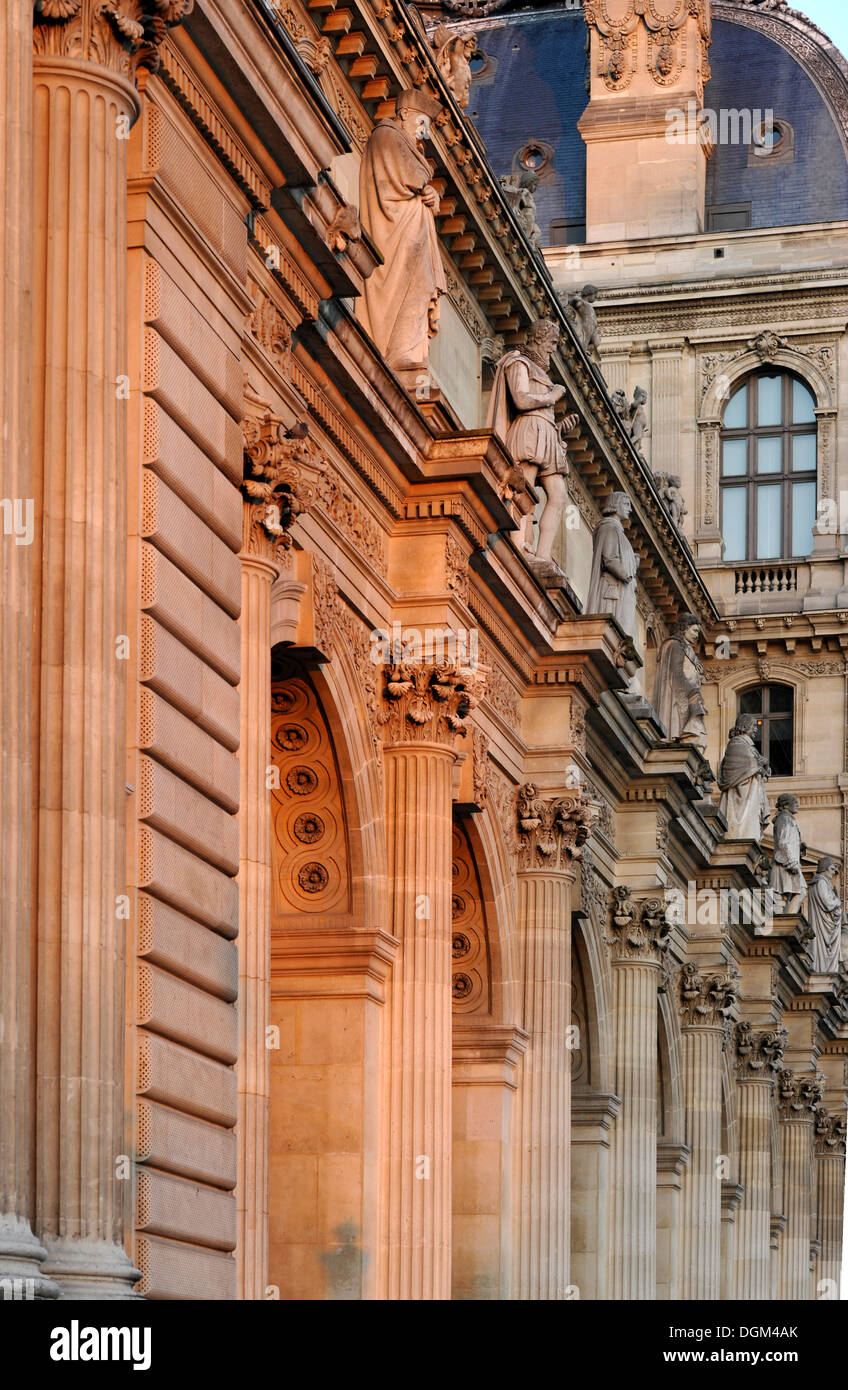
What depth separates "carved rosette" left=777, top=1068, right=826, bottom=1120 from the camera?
176ft

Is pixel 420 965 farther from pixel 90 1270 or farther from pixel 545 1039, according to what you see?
pixel 90 1270

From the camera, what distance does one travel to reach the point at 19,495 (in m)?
14.3

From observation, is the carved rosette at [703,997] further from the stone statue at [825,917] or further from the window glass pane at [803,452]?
the window glass pane at [803,452]

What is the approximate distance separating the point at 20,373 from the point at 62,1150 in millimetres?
4226

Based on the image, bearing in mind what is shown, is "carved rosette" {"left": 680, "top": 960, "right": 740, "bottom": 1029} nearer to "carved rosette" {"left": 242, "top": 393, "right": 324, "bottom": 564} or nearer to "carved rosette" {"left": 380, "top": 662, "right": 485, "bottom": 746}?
"carved rosette" {"left": 380, "top": 662, "right": 485, "bottom": 746}

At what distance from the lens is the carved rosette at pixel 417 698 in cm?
2738

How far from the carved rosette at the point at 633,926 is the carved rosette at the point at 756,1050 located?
9064 mm

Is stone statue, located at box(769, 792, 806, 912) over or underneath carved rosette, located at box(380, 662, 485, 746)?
over

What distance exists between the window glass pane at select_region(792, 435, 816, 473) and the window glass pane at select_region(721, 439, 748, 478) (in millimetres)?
1072

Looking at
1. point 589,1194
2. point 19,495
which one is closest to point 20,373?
point 19,495

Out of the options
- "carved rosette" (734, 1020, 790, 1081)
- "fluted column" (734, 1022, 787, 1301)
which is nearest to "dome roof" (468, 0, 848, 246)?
"carved rosette" (734, 1020, 790, 1081)

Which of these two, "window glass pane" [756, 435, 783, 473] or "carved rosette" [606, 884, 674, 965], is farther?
"window glass pane" [756, 435, 783, 473]
